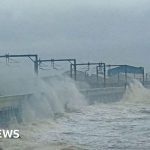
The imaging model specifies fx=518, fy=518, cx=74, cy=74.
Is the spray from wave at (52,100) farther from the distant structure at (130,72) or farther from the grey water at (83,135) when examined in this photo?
the distant structure at (130,72)

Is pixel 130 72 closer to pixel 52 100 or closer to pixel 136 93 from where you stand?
pixel 136 93

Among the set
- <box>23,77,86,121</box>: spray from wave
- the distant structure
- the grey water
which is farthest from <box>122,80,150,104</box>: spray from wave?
the grey water

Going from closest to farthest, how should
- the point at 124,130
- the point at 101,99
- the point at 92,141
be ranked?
the point at 92,141, the point at 124,130, the point at 101,99

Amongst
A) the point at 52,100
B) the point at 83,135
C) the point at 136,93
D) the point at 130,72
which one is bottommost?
the point at 136,93

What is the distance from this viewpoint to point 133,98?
58.0 m

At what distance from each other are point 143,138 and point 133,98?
3880cm

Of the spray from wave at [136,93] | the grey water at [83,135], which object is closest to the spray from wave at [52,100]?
the grey water at [83,135]

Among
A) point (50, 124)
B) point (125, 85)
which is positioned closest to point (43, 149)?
point (50, 124)

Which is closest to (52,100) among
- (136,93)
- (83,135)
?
(83,135)

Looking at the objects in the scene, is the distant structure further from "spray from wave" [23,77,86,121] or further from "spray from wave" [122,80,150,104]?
"spray from wave" [23,77,86,121]

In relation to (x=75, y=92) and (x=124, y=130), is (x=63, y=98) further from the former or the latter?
(x=124, y=130)

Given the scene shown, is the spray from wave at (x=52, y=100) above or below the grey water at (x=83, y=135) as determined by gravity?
above

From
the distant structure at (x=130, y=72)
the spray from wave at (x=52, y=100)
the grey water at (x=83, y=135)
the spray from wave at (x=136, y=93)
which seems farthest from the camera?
the distant structure at (x=130, y=72)

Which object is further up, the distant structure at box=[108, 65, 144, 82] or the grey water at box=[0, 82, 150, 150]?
the distant structure at box=[108, 65, 144, 82]
